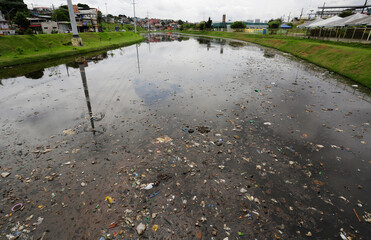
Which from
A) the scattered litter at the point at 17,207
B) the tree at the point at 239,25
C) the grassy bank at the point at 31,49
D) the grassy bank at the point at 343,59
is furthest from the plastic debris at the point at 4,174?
the tree at the point at 239,25

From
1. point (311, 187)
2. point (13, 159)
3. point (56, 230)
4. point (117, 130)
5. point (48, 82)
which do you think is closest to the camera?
point (56, 230)

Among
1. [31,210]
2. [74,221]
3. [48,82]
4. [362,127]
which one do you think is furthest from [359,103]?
[48,82]

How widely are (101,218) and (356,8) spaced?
109285mm

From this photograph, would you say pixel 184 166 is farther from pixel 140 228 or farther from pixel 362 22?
pixel 362 22

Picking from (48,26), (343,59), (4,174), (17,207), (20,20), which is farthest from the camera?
(48,26)

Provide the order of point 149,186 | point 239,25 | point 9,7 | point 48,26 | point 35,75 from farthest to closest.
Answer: point 239,25 < point 9,7 < point 48,26 < point 35,75 < point 149,186

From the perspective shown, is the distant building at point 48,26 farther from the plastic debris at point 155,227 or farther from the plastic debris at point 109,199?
the plastic debris at point 155,227

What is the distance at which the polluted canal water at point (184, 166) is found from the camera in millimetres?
3377

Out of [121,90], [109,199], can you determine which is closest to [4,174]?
[109,199]

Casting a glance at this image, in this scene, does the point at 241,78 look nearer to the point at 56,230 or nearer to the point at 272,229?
the point at 272,229

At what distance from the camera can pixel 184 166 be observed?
4.81 metres

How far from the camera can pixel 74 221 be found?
3.38 meters

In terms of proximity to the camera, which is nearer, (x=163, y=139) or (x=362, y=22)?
(x=163, y=139)

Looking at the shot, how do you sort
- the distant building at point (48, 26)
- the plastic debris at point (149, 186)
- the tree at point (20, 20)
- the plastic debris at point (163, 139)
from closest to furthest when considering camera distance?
the plastic debris at point (149, 186)
the plastic debris at point (163, 139)
the tree at point (20, 20)
the distant building at point (48, 26)
